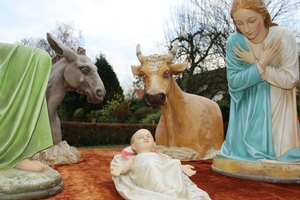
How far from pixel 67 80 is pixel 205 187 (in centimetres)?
267

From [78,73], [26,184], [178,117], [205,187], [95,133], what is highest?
[78,73]

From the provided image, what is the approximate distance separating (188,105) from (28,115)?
2.81 meters

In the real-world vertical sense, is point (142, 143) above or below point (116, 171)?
above

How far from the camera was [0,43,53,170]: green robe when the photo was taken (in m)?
2.56

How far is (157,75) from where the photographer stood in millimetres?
4316

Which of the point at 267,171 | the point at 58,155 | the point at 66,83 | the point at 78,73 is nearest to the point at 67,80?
the point at 66,83

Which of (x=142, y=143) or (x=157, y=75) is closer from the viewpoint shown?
(x=142, y=143)

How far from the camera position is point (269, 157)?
3492 mm

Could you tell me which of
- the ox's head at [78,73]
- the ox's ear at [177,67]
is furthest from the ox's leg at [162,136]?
the ox's head at [78,73]

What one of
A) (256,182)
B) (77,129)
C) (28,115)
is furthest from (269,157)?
(77,129)

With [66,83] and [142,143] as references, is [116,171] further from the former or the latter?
[66,83]

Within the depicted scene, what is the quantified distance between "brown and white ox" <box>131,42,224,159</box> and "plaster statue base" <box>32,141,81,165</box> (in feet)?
4.57

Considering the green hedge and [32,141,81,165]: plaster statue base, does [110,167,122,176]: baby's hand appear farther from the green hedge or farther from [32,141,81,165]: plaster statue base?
the green hedge

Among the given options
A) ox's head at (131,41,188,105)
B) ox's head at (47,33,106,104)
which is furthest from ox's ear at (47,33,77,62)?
ox's head at (131,41,188,105)
